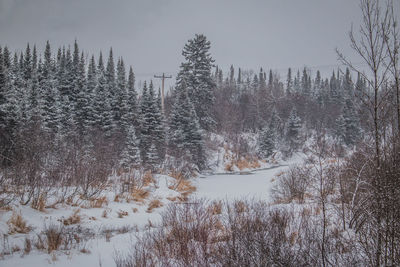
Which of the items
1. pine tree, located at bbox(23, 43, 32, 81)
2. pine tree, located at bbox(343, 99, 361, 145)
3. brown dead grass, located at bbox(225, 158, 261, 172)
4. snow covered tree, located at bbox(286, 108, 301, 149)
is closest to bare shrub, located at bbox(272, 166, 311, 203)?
brown dead grass, located at bbox(225, 158, 261, 172)

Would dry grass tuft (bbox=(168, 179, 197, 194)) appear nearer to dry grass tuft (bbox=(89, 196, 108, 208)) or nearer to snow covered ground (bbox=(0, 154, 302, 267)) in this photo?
snow covered ground (bbox=(0, 154, 302, 267))

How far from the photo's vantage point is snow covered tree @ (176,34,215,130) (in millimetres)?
30812

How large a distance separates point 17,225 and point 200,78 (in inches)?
1117

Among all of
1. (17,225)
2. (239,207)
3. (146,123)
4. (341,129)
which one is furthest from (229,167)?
(341,129)

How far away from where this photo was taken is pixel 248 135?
40.0 meters

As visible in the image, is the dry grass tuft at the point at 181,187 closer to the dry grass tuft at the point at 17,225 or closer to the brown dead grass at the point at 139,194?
the brown dead grass at the point at 139,194

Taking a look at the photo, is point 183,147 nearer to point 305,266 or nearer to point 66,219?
point 66,219

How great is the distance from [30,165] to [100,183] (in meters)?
2.89

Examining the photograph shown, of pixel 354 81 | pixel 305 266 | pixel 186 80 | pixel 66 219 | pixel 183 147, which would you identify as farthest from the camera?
pixel 186 80

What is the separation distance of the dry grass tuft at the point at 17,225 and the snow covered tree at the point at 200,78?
2502 cm

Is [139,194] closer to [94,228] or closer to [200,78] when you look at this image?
[94,228]

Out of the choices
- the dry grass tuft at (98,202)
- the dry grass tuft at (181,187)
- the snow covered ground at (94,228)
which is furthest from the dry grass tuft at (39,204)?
the dry grass tuft at (181,187)

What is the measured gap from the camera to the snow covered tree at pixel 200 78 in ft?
101

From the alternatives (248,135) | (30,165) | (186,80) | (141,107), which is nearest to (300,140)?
(248,135)
